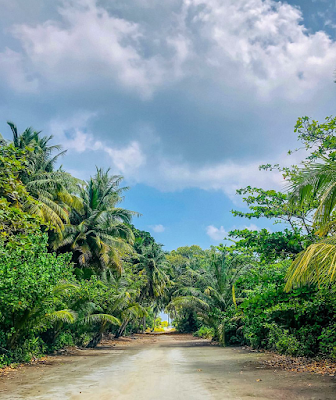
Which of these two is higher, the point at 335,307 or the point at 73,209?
the point at 73,209

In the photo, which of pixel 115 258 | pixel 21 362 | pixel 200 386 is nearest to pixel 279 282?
pixel 200 386

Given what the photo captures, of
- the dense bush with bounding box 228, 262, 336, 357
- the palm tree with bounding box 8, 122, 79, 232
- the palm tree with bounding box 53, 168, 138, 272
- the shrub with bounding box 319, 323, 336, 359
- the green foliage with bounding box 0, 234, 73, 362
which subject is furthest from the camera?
the palm tree with bounding box 53, 168, 138, 272

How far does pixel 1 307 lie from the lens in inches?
400

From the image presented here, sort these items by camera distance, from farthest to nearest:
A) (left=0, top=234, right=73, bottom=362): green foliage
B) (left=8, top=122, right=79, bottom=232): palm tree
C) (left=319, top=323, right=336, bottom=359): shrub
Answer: (left=8, top=122, right=79, bottom=232): palm tree < (left=0, top=234, right=73, bottom=362): green foliage < (left=319, top=323, right=336, bottom=359): shrub

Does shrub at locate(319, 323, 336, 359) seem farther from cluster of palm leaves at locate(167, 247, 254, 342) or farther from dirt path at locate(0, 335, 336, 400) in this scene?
cluster of palm leaves at locate(167, 247, 254, 342)

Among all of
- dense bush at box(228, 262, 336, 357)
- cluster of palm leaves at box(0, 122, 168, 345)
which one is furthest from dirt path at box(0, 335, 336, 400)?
cluster of palm leaves at box(0, 122, 168, 345)

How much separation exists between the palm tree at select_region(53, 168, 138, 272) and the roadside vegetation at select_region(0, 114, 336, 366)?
7 cm

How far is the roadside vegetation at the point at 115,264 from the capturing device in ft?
23.4

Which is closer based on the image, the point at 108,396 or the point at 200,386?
the point at 108,396

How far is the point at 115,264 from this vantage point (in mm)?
21781

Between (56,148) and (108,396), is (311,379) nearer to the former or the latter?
(108,396)

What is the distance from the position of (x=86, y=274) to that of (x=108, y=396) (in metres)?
14.6

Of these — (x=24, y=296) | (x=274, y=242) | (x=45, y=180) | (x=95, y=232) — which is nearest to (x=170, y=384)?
(x=24, y=296)

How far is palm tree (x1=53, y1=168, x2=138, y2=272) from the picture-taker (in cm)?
1998
